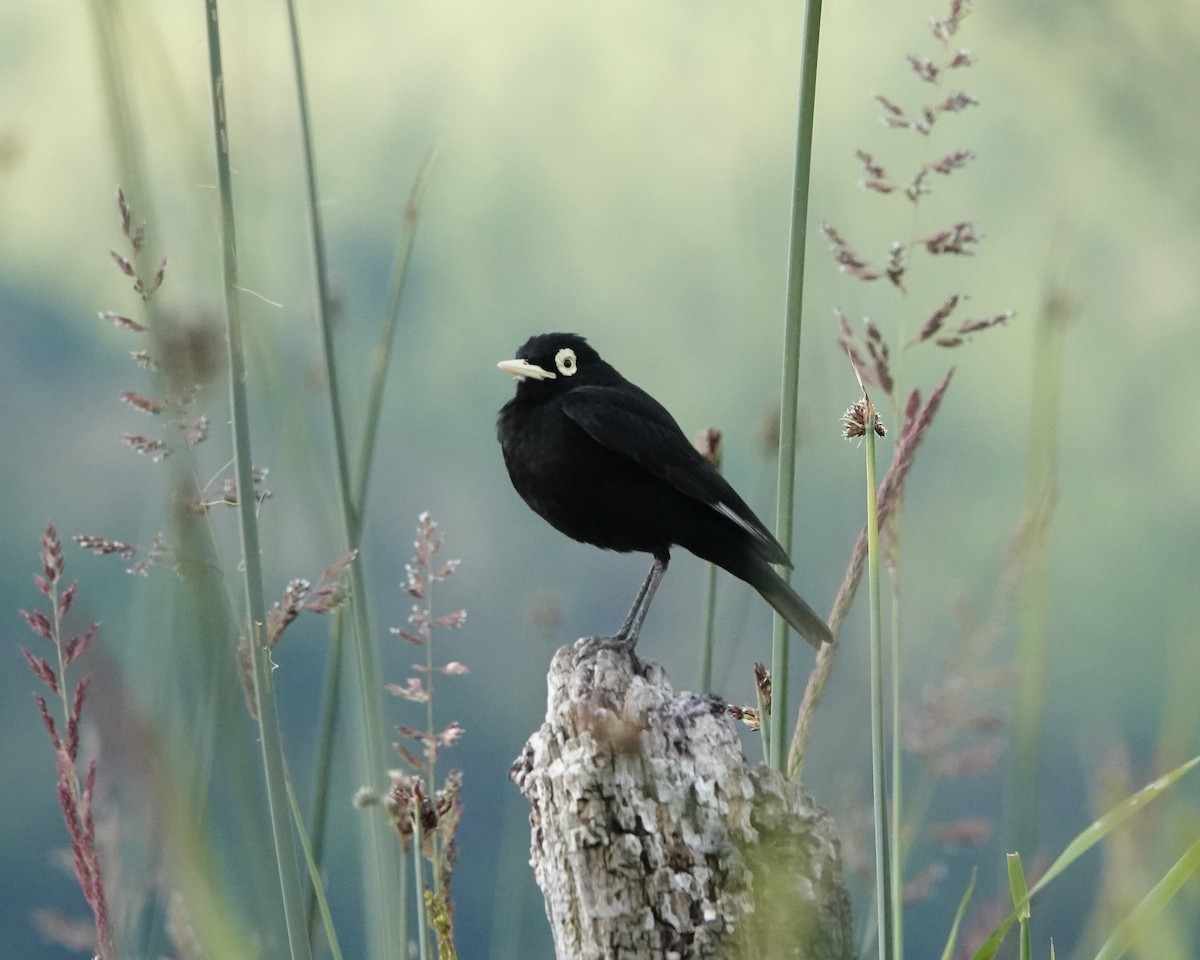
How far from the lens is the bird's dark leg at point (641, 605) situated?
7.70 ft

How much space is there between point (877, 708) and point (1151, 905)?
0.28 m

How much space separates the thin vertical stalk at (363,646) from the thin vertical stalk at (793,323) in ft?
1.51

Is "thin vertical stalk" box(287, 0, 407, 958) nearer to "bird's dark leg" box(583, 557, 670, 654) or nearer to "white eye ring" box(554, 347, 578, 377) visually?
"bird's dark leg" box(583, 557, 670, 654)

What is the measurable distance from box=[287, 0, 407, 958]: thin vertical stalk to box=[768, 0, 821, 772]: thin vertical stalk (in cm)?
46

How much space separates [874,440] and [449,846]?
0.60m

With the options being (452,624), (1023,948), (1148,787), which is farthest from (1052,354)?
(452,624)

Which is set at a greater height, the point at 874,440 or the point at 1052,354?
the point at 1052,354

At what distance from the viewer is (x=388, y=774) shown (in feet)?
4.87

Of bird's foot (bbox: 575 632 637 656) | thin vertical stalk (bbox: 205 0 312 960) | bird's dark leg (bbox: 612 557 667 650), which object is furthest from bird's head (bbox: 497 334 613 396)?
thin vertical stalk (bbox: 205 0 312 960)

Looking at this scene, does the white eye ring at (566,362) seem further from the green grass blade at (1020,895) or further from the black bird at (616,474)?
the green grass blade at (1020,895)

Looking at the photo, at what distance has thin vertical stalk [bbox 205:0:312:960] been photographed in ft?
4.13

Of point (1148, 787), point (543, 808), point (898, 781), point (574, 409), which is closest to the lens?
point (1148, 787)

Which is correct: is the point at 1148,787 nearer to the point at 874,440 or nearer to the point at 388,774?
the point at 874,440

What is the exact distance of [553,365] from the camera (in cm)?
256
